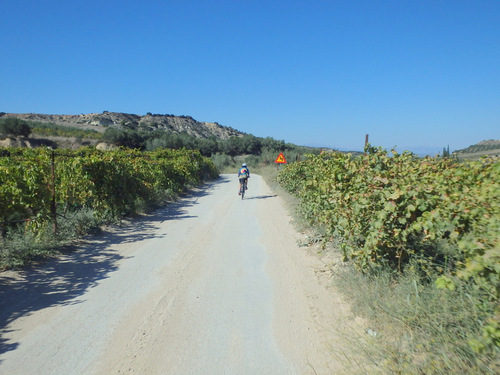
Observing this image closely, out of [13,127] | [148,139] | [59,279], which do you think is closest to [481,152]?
[59,279]

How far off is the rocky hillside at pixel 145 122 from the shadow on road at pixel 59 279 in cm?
7659

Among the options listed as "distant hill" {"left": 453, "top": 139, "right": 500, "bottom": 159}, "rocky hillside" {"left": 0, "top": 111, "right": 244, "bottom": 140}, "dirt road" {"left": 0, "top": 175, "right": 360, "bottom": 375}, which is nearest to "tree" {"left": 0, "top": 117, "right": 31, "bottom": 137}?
"dirt road" {"left": 0, "top": 175, "right": 360, "bottom": 375}

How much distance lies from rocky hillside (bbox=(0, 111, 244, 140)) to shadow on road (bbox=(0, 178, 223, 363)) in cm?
7659

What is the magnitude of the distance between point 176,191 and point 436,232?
13.9m

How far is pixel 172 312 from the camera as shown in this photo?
4.12 meters

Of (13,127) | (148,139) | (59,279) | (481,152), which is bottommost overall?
(59,279)

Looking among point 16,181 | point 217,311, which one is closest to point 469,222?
point 217,311

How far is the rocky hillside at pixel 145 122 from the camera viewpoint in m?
83.4

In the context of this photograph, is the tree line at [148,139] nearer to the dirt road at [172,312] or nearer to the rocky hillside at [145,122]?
the dirt road at [172,312]

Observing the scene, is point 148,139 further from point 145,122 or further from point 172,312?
point 145,122

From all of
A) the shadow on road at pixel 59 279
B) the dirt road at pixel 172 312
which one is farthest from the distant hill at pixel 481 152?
the shadow on road at pixel 59 279

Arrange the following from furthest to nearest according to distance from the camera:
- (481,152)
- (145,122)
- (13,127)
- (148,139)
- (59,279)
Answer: (145,122)
(148,139)
(13,127)
(481,152)
(59,279)

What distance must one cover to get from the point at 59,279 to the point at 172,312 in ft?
7.41

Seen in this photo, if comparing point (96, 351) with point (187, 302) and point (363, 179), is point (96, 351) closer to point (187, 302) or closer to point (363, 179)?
point (187, 302)
